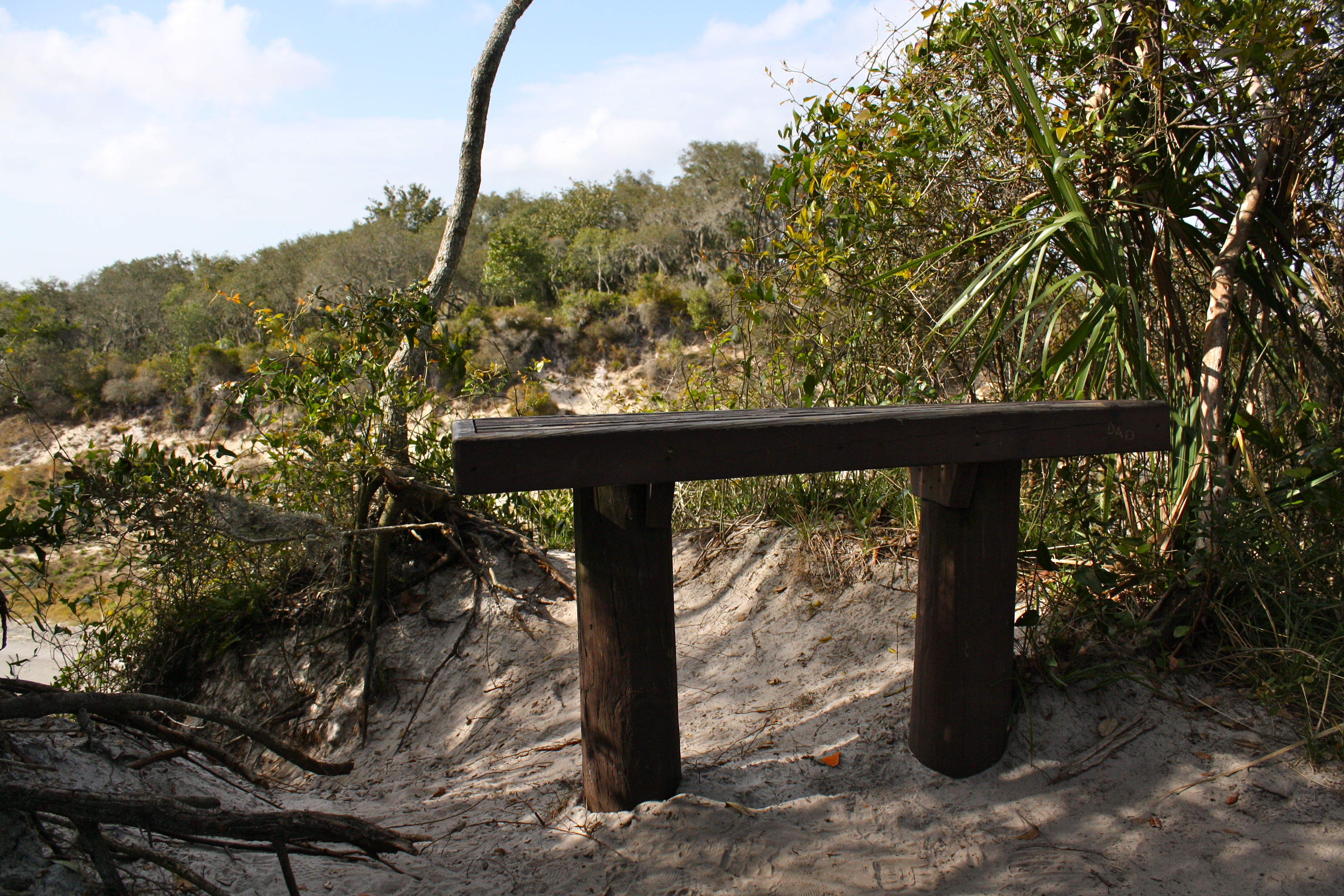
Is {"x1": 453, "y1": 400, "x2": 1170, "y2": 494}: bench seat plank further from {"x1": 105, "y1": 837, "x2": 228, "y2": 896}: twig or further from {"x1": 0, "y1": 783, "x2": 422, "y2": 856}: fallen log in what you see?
{"x1": 105, "y1": 837, "x2": 228, "y2": 896}: twig

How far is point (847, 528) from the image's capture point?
3.58 m

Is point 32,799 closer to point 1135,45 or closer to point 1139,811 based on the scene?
point 1139,811

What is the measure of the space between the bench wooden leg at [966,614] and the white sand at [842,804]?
0.37ft

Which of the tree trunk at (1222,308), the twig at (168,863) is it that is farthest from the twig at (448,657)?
the tree trunk at (1222,308)

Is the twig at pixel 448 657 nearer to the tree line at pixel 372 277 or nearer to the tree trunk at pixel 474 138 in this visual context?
the tree trunk at pixel 474 138

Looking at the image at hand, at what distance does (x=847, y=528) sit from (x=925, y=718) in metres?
1.53

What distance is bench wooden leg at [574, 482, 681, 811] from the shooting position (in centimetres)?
179

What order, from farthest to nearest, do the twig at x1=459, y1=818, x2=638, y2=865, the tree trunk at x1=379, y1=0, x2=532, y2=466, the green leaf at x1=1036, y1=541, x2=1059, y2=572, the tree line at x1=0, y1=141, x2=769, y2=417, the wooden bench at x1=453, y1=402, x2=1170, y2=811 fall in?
the tree line at x1=0, y1=141, x2=769, y2=417
the tree trunk at x1=379, y1=0, x2=532, y2=466
the green leaf at x1=1036, y1=541, x2=1059, y2=572
the twig at x1=459, y1=818, x2=638, y2=865
the wooden bench at x1=453, y1=402, x2=1170, y2=811

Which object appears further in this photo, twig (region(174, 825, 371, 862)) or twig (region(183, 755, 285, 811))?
twig (region(183, 755, 285, 811))

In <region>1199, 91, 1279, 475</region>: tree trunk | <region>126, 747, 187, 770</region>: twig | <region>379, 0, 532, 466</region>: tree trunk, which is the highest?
<region>379, 0, 532, 466</region>: tree trunk

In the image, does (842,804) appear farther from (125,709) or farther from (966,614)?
(125,709)

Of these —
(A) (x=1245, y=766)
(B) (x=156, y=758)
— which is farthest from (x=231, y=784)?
→ (A) (x=1245, y=766)

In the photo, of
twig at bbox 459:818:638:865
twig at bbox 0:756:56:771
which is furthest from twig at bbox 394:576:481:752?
twig at bbox 0:756:56:771

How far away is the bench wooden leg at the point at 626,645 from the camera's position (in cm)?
179
